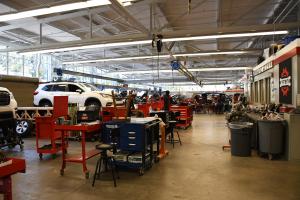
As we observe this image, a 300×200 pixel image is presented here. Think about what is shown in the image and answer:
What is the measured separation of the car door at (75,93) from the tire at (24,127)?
2.68 m

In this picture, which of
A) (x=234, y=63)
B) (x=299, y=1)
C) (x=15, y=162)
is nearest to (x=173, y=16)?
(x=299, y=1)

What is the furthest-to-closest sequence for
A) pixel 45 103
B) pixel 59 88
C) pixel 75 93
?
pixel 45 103 → pixel 59 88 → pixel 75 93

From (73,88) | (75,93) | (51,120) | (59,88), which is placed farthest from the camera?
(59,88)

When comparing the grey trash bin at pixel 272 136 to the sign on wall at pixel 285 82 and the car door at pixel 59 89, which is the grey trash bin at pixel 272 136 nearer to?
the sign on wall at pixel 285 82

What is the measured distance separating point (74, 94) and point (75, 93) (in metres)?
0.07

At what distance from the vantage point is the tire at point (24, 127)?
8.36 m

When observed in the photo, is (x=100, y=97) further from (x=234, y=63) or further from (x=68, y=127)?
A: (x=234, y=63)

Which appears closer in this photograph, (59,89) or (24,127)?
(24,127)

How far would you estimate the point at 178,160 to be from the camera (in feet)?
17.9

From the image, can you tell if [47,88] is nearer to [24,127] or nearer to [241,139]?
[24,127]

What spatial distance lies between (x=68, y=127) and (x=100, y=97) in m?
6.02

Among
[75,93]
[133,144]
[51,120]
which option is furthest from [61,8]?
[75,93]

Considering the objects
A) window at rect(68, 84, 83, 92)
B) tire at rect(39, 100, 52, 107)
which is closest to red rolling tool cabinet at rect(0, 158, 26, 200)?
window at rect(68, 84, 83, 92)

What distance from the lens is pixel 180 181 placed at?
13.5 ft
